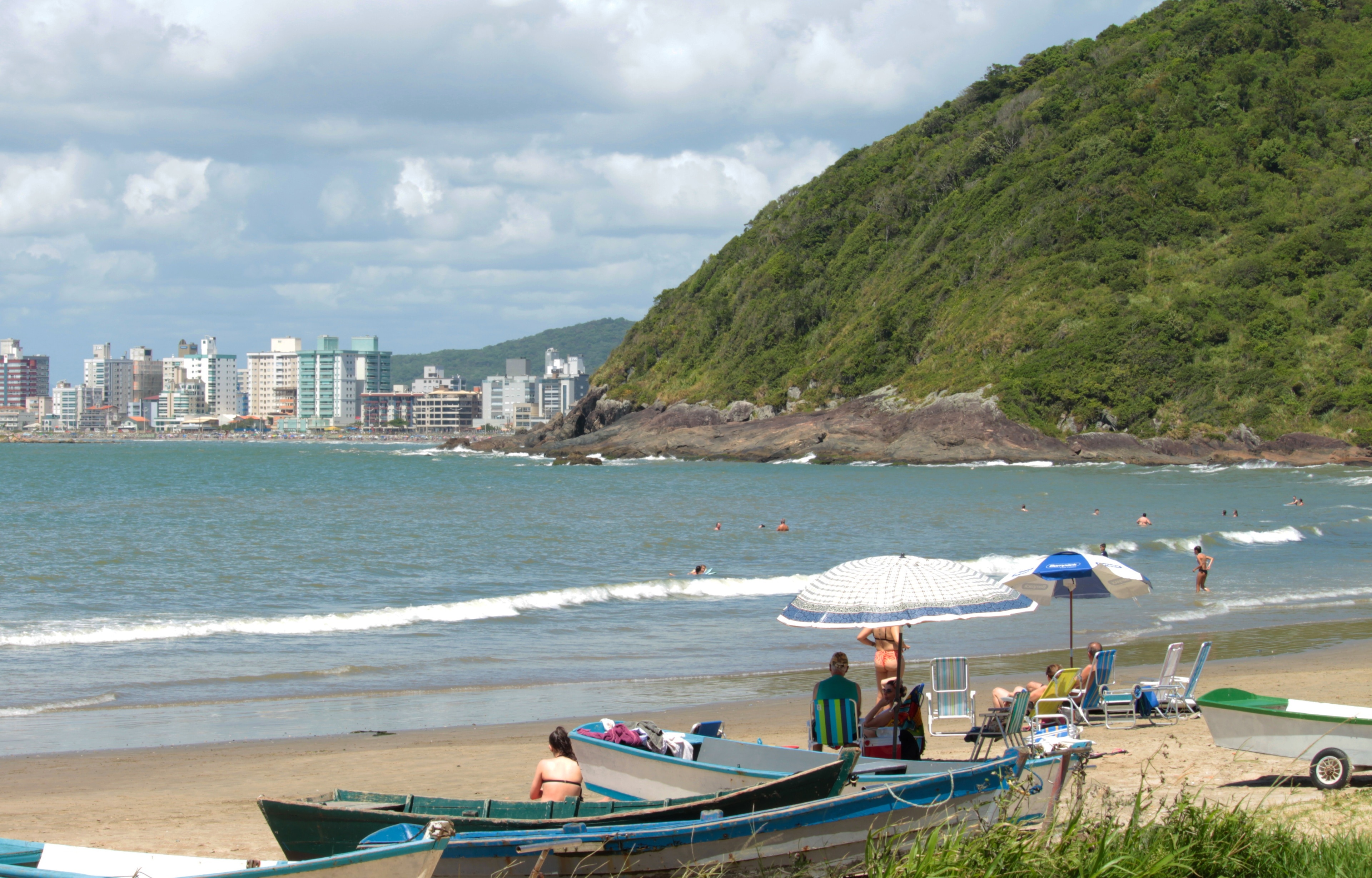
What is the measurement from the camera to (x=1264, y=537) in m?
34.0

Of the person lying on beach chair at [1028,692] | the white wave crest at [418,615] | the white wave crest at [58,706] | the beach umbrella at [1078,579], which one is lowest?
the white wave crest at [418,615]

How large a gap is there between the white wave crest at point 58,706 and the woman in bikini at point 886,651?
9551 millimetres

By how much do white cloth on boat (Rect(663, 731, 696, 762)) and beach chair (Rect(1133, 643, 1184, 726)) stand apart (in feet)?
18.6

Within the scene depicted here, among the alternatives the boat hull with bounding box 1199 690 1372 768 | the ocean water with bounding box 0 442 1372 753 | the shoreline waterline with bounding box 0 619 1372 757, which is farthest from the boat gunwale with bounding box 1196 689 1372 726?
the ocean water with bounding box 0 442 1372 753

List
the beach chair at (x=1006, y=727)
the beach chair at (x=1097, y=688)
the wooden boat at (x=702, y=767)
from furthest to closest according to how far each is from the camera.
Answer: the beach chair at (x=1097, y=688), the beach chair at (x=1006, y=727), the wooden boat at (x=702, y=767)

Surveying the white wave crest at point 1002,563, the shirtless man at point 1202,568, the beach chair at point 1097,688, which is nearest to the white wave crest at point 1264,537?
the white wave crest at point 1002,563

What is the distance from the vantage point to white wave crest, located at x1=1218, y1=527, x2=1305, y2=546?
3331 cm

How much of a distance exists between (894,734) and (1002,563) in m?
20.5

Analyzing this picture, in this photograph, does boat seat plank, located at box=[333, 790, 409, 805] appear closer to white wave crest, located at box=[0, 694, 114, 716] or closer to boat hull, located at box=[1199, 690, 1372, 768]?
boat hull, located at box=[1199, 690, 1372, 768]

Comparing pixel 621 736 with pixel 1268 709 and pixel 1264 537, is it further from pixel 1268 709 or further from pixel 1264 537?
pixel 1264 537

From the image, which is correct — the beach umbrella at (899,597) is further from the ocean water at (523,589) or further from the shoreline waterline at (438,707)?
the ocean water at (523,589)

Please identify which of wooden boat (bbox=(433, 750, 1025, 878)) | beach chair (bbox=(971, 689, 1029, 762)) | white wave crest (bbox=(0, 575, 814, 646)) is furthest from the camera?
white wave crest (bbox=(0, 575, 814, 646))

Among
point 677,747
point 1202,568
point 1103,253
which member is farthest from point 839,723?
point 1103,253

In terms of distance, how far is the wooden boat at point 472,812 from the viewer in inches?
242
